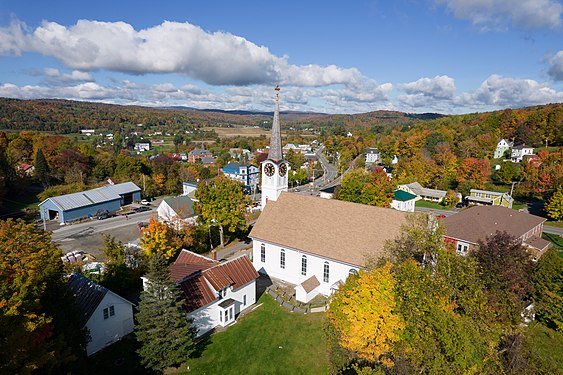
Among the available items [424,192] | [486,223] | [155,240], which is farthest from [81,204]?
[424,192]

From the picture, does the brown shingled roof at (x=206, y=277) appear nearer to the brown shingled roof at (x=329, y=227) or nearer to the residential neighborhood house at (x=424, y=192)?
the brown shingled roof at (x=329, y=227)

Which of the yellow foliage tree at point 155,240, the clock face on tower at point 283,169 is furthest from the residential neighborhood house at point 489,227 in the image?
the yellow foliage tree at point 155,240

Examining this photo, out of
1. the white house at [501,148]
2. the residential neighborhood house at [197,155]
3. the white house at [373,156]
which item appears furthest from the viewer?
the white house at [373,156]

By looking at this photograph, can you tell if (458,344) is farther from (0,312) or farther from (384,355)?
(0,312)

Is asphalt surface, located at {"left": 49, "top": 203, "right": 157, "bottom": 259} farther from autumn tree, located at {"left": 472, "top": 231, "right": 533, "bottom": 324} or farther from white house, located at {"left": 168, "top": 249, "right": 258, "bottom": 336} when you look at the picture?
autumn tree, located at {"left": 472, "top": 231, "right": 533, "bottom": 324}

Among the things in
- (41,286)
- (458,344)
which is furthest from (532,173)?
(41,286)

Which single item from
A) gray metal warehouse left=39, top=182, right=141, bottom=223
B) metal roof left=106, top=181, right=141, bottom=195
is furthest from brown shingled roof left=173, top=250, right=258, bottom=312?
metal roof left=106, top=181, right=141, bottom=195

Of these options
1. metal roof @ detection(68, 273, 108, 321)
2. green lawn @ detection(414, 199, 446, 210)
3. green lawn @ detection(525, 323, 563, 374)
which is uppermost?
metal roof @ detection(68, 273, 108, 321)
